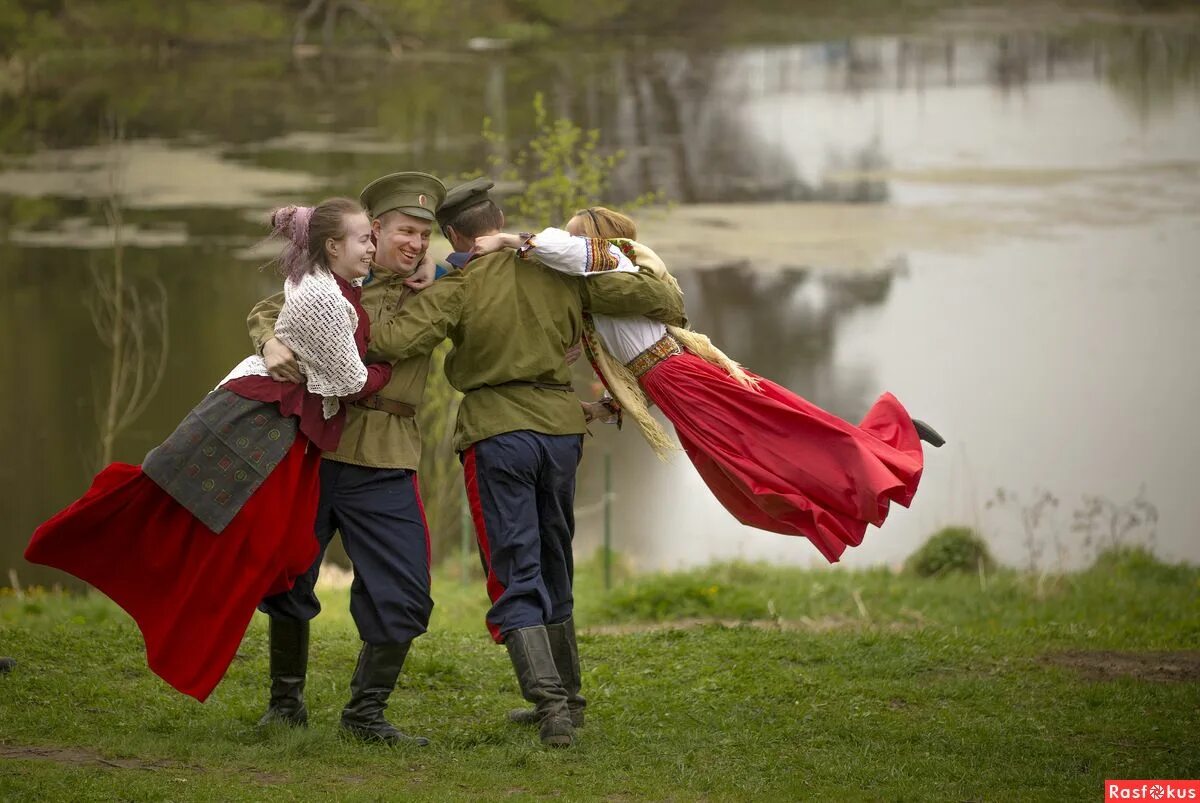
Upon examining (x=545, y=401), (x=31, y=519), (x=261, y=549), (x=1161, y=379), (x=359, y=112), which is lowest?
(x=31, y=519)

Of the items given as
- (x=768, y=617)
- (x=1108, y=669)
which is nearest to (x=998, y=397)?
(x=768, y=617)

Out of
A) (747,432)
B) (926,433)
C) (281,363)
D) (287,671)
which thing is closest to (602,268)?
(747,432)

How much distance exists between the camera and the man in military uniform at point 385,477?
12.8ft

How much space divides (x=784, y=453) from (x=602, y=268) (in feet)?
2.61

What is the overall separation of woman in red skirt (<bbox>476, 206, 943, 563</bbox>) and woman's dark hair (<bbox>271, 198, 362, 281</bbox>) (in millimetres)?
699

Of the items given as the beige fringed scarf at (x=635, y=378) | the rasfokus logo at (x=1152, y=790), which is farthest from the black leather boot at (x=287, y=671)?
the rasfokus logo at (x=1152, y=790)

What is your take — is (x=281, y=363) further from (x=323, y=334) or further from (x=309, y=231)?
(x=309, y=231)

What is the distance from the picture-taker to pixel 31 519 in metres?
11.4

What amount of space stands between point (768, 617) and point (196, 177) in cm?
745

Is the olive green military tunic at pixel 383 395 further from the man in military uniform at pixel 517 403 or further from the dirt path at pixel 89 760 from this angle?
the dirt path at pixel 89 760

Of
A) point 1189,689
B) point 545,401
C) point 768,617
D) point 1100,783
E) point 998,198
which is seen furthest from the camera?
point 998,198

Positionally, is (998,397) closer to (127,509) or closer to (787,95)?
(787,95)

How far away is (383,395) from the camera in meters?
3.92

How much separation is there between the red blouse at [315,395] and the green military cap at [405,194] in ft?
0.82
